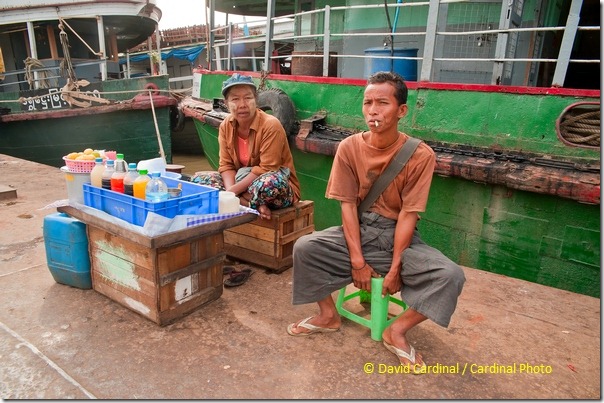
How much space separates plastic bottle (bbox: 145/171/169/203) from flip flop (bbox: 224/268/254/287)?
0.86 metres

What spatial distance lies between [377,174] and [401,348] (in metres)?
0.92

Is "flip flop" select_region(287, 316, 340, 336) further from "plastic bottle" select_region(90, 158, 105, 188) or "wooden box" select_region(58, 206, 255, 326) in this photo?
"plastic bottle" select_region(90, 158, 105, 188)

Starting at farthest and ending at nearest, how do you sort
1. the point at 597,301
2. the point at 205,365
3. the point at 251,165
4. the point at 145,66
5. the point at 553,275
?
the point at 145,66
the point at 553,275
the point at 251,165
the point at 597,301
the point at 205,365

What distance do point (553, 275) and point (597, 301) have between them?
24.7 inches

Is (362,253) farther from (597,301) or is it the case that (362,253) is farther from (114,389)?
(597,301)

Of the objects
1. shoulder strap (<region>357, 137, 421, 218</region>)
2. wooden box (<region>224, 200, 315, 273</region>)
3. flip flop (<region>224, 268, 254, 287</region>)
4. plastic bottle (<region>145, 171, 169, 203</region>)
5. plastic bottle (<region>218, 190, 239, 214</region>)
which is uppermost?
shoulder strap (<region>357, 137, 421, 218</region>)

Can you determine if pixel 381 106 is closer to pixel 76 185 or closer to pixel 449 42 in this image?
pixel 76 185

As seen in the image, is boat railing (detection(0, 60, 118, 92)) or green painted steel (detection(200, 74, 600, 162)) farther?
boat railing (detection(0, 60, 118, 92))

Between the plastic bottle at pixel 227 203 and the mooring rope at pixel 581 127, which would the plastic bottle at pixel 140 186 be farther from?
the mooring rope at pixel 581 127

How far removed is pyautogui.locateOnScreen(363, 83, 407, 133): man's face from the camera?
2094 mm

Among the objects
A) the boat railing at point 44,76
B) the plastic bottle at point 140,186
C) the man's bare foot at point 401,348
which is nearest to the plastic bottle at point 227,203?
the plastic bottle at point 140,186

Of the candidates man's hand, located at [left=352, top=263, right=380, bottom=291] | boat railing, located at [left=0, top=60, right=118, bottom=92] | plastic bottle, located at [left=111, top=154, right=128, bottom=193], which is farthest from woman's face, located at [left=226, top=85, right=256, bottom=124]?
boat railing, located at [left=0, top=60, right=118, bottom=92]

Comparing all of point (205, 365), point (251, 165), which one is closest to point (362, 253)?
point (205, 365)

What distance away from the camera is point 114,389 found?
6.14ft
